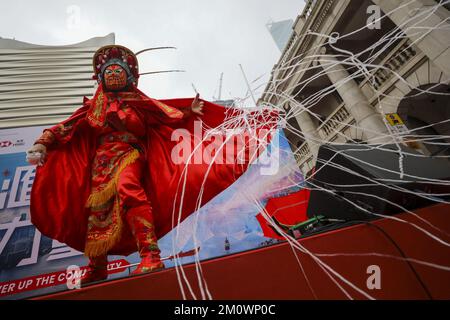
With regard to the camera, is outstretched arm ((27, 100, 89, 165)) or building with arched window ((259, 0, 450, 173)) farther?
building with arched window ((259, 0, 450, 173))

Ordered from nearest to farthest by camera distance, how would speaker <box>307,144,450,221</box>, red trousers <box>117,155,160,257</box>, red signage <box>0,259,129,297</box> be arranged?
speaker <box>307,144,450,221</box>, red trousers <box>117,155,160,257</box>, red signage <box>0,259,129,297</box>

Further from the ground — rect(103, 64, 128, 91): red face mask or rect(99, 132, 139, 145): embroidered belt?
rect(103, 64, 128, 91): red face mask

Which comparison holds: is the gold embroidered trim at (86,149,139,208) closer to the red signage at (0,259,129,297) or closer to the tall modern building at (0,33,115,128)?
the red signage at (0,259,129,297)

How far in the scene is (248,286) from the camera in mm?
563

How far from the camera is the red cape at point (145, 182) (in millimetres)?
1141

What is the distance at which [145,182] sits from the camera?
1.39m

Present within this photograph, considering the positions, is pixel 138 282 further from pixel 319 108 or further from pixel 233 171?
pixel 319 108

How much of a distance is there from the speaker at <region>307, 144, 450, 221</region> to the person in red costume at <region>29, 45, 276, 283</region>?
53cm

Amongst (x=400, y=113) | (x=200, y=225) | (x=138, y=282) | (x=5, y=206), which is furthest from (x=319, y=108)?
(x=5, y=206)

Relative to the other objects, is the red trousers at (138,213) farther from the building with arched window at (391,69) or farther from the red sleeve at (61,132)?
the building with arched window at (391,69)

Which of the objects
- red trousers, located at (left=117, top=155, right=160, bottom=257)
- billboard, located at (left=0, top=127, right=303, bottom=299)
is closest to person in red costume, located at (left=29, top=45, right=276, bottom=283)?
red trousers, located at (left=117, top=155, right=160, bottom=257)

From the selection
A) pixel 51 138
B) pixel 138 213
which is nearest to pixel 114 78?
pixel 51 138

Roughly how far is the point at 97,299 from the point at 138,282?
117 millimetres

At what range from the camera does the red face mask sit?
1.39m
